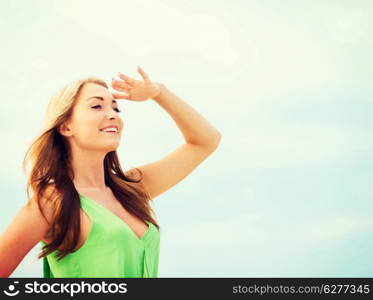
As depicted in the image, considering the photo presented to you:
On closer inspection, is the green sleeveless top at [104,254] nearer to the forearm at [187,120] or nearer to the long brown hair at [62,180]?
the long brown hair at [62,180]

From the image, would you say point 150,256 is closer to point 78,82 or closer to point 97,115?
point 97,115

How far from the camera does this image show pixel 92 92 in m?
4.58

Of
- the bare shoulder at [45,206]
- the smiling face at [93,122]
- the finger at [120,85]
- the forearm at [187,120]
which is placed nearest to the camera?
the bare shoulder at [45,206]

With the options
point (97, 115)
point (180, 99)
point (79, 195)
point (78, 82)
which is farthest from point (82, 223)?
point (180, 99)

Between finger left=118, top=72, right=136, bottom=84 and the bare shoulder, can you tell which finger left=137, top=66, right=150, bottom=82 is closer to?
finger left=118, top=72, right=136, bottom=84

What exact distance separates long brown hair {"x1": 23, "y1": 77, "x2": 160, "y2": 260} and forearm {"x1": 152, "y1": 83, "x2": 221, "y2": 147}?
0.54m

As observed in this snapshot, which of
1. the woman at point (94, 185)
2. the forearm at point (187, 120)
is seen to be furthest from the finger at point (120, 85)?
the forearm at point (187, 120)

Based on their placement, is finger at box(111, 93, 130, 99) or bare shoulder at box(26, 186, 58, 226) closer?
bare shoulder at box(26, 186, 58, 226)

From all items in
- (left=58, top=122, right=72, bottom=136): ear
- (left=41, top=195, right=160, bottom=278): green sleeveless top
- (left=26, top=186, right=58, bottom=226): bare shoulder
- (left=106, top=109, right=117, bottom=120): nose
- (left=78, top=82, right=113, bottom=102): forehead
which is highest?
(left=78, top=82, right=113, bottom=102): forehead

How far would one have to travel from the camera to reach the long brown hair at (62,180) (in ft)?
13.6

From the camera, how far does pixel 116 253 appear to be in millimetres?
4168

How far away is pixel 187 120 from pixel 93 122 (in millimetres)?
983

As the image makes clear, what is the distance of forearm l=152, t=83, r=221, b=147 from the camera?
499cm

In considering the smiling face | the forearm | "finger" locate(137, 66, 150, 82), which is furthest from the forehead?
the forearm
